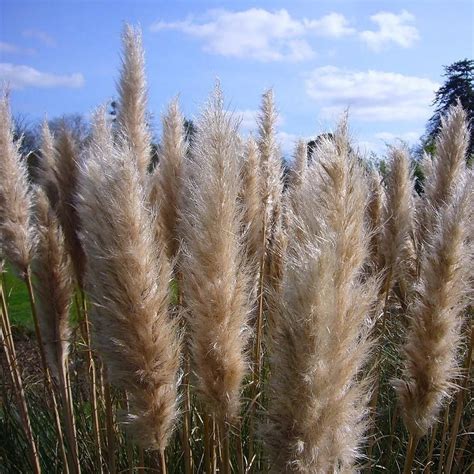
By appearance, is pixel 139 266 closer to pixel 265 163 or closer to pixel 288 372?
pixel 288 372

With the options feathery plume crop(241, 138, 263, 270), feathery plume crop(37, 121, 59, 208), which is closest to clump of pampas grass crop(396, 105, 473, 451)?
feathery plume crop(241, 138, 263, 270)

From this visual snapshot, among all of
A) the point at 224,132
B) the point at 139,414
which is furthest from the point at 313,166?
the point at 139,414

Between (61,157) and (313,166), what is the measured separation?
140cm

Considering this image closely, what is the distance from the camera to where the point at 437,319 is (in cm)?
213

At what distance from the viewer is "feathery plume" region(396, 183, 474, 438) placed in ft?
7.03

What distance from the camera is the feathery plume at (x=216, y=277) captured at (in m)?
1.88

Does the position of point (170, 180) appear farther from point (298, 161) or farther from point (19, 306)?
point (19, 306)

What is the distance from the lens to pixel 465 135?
3.31 meters

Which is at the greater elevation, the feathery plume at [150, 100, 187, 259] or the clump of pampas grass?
the feathery plume at [150, 100, 187, 259]

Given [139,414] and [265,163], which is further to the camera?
[265,163]

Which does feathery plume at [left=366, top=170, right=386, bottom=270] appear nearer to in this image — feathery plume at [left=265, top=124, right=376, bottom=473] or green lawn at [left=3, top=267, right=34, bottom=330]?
feathery plume at [left=265, top=124, right=376, bottom=473]

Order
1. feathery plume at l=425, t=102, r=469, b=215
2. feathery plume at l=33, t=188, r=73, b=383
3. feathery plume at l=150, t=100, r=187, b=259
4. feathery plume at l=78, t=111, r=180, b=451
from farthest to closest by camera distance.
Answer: feathery plume at l=425, t=102, r=469, b=215 → feathery plume at l=33, t=188, r=73, b=383 → feathery plume at l=150, t=100, r=187, b=259 → feathery plume at l=78, t=111, r=180, b=451

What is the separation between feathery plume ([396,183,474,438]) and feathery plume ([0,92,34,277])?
6.27 feet

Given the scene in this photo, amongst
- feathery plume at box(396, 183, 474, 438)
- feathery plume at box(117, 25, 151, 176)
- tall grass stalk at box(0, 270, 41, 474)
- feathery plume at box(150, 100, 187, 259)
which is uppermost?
feathery plume at box(117, 25, 151, 176)
